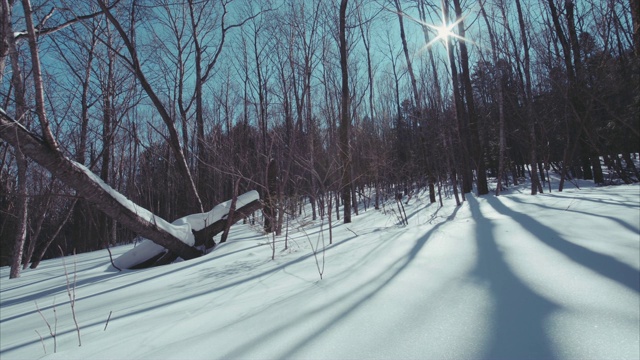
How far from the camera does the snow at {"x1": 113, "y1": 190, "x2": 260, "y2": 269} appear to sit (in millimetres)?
4547

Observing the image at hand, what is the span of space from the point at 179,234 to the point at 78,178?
1.61 metres

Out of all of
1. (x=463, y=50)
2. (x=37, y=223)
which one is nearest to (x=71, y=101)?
(x=37, y=223)

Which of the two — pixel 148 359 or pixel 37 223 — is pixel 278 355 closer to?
pixel 148 359

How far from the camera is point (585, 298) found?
1362 millimetres

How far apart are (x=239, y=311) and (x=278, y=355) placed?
25.4 inches

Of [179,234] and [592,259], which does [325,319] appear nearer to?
[592,259]

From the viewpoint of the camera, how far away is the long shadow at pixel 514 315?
1.09 meters

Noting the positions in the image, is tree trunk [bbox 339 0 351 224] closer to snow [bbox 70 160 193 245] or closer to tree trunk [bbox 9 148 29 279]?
snow [bbox 70 160 193 245]

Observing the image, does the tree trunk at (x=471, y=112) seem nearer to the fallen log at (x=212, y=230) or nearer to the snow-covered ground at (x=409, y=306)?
Answer: the snow-covered ground at (x=409, y=306)

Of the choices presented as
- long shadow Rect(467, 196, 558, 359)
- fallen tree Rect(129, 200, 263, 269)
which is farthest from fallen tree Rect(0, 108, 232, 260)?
long shadow Rect(467, 196, 558, 359)

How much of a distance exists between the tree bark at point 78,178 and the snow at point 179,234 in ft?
1.35

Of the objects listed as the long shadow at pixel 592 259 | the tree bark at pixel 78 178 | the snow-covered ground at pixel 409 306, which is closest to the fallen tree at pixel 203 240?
the tree bark at pixel 78 178

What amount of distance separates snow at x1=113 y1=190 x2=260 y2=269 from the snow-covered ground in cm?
165

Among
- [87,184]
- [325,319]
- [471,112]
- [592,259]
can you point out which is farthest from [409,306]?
[471,112]
